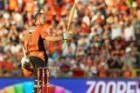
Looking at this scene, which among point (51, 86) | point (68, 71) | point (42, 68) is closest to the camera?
point (42, 68)

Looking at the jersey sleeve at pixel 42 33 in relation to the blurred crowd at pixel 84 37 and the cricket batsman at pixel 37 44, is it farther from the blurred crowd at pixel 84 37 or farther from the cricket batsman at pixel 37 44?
the blurred crowd at pixel 84 37

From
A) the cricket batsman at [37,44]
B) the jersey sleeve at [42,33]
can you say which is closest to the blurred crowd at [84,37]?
the cricket batsman at [37,44]

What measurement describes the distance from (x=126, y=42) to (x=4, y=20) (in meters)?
4.40

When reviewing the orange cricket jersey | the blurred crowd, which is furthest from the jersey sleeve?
the blurred crowd

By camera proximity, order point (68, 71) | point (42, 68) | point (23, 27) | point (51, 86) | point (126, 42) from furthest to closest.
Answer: point (23, 27) < point (126, 42) < point (68, 71) < point (51, 86) < point (42, 68)

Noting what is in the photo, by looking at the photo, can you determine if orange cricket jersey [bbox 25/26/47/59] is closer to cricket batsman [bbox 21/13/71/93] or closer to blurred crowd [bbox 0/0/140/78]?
cricket batsman [bbox 21/13/71/93]

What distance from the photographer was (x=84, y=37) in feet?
60.0

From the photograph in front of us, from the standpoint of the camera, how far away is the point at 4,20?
19438mm

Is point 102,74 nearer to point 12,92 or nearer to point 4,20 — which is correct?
point 12,92

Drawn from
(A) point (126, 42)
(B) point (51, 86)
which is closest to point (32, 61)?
(B) point (51, 86)

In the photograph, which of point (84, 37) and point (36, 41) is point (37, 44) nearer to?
point (36, 41)

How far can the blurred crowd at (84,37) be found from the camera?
17.1 meters

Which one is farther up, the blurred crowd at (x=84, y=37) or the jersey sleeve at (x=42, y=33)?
the jersey sleeve at (x=42, y=33)

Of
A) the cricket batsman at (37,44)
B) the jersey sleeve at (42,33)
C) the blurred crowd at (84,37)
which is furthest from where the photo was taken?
the blurred crowd at (84,37)
